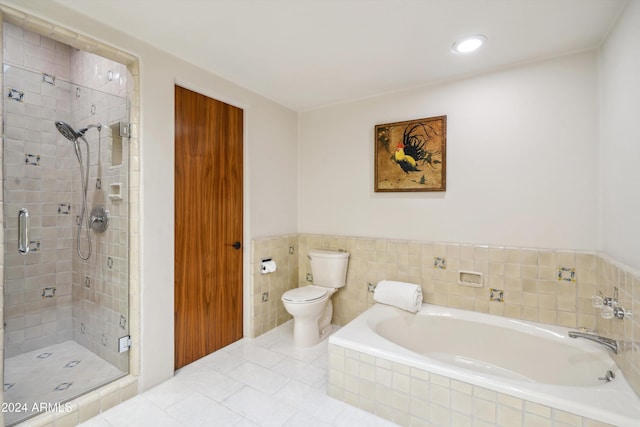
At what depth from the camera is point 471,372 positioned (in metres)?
1.51

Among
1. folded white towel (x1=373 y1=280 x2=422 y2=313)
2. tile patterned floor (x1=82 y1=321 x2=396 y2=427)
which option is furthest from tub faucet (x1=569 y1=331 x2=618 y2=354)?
tile patterned floor (x1=82 y1=321 x2=396 y2=427)

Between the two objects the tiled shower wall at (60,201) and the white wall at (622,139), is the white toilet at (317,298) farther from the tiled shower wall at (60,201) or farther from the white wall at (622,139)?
the white wall at (622,139)

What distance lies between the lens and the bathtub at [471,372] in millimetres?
1314

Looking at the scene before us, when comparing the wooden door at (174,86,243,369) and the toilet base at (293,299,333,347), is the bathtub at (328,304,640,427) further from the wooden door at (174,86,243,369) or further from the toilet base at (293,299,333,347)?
the wooden door at (174,86,243,369)

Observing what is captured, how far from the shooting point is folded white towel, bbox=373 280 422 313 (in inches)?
92.0

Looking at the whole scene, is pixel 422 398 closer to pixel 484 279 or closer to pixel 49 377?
pixel 484 279

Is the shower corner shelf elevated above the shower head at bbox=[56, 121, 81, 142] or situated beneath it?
situated beneath

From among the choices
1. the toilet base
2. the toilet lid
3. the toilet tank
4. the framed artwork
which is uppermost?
the framed artwork

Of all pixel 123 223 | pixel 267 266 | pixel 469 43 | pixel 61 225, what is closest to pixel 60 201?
pixel 61 225

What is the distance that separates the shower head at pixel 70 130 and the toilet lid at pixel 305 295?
1892 millimetres

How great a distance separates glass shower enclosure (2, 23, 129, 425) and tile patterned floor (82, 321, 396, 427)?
1.11ft

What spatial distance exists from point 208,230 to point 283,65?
1443 millimetres

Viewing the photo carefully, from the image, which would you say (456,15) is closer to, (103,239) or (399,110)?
(399,110)

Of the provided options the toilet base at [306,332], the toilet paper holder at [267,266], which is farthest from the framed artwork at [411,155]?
the toilet base at [306,332]
